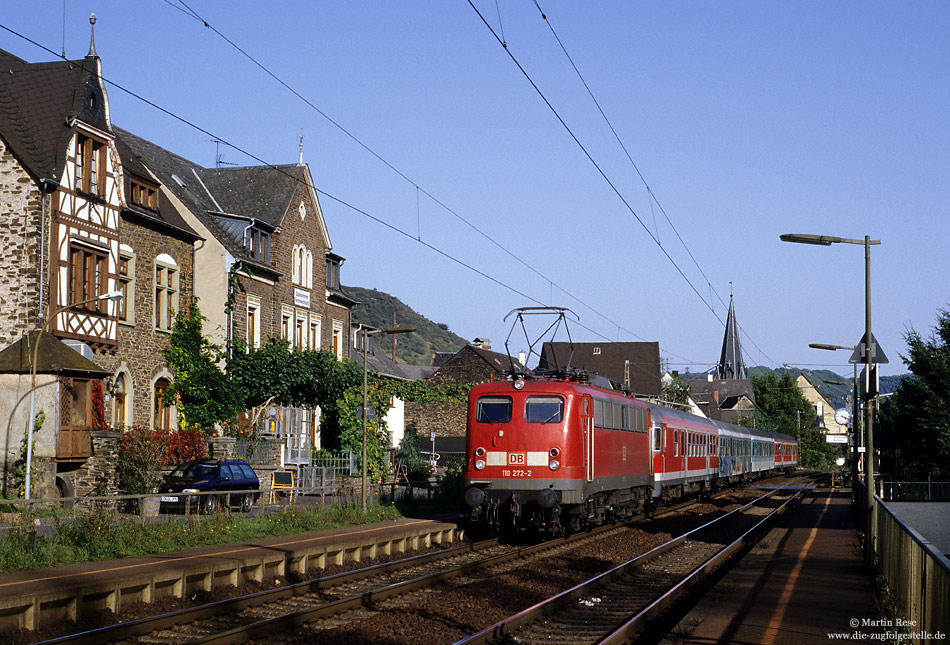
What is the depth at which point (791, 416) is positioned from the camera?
121 meters

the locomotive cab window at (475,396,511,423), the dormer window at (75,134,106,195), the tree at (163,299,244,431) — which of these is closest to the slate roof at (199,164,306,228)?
the tree at (163,299,244,431)

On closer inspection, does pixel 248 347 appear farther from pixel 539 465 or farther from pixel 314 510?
pixel 539 465

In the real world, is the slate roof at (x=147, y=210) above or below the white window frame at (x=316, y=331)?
above

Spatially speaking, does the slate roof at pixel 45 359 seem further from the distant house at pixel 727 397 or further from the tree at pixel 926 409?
the distant house at pixel 727 397

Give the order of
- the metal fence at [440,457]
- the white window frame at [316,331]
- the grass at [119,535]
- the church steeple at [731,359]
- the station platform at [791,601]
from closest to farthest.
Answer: the station platform at [791,601]
the grass at [119,535]
the white window frame at [316,331]
the metal fence at [440,457]
the church steeple at [731,359]

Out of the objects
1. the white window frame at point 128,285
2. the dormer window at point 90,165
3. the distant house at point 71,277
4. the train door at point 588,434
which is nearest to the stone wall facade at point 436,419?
the distant house at point 71,277

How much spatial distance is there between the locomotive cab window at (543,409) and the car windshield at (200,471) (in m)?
9.90

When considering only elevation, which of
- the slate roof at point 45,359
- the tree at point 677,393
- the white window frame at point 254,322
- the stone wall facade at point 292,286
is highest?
the stone wall facade at point 292,286

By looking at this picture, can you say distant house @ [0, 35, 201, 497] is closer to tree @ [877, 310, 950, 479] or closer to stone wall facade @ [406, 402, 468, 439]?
tree @ [877, 310, 950, 479]

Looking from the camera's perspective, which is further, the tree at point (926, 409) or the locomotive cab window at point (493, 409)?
the tree at point (926, 409)

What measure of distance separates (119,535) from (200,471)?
10.7 metres

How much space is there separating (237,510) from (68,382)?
8588 mm

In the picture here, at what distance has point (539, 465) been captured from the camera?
21.1 m

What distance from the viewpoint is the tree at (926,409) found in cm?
3631
